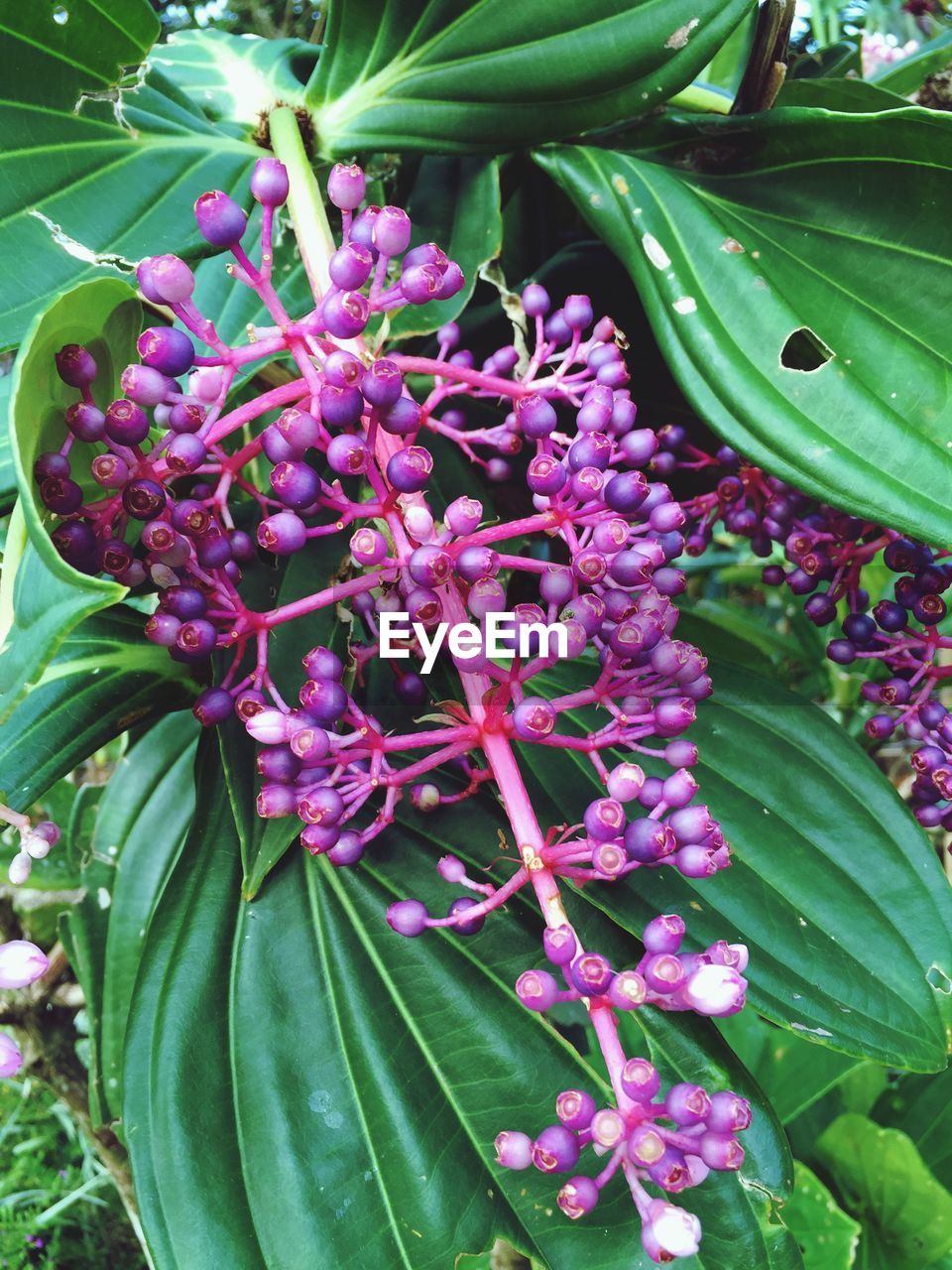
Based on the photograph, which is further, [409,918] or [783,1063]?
[783,1063]

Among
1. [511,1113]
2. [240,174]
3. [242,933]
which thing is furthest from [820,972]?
[240,174]

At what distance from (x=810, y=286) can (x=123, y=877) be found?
655 mm

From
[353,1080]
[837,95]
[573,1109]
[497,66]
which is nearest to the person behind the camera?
[573,1109]

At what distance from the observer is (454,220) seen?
683 mm

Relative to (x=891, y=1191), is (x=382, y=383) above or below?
above

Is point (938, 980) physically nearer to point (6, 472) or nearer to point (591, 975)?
point (591, 975)

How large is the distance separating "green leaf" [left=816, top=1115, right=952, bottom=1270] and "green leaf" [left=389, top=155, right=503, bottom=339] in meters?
0.83

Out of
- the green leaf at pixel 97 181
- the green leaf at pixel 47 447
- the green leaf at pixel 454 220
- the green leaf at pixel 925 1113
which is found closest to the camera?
the green leaf at pixel 47 447

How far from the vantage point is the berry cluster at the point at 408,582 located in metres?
0.38

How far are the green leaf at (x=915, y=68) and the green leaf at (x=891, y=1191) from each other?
3.04 feet

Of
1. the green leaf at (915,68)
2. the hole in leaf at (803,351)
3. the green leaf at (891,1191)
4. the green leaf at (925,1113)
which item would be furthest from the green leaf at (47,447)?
the green leaf at (925,1113)

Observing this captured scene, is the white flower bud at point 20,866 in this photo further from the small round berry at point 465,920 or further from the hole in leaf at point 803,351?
the hole in leaf at point 803,351

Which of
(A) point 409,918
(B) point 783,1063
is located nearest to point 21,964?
(A) point 409,918

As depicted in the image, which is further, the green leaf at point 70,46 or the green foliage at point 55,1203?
the green foliage at point 55,1203
